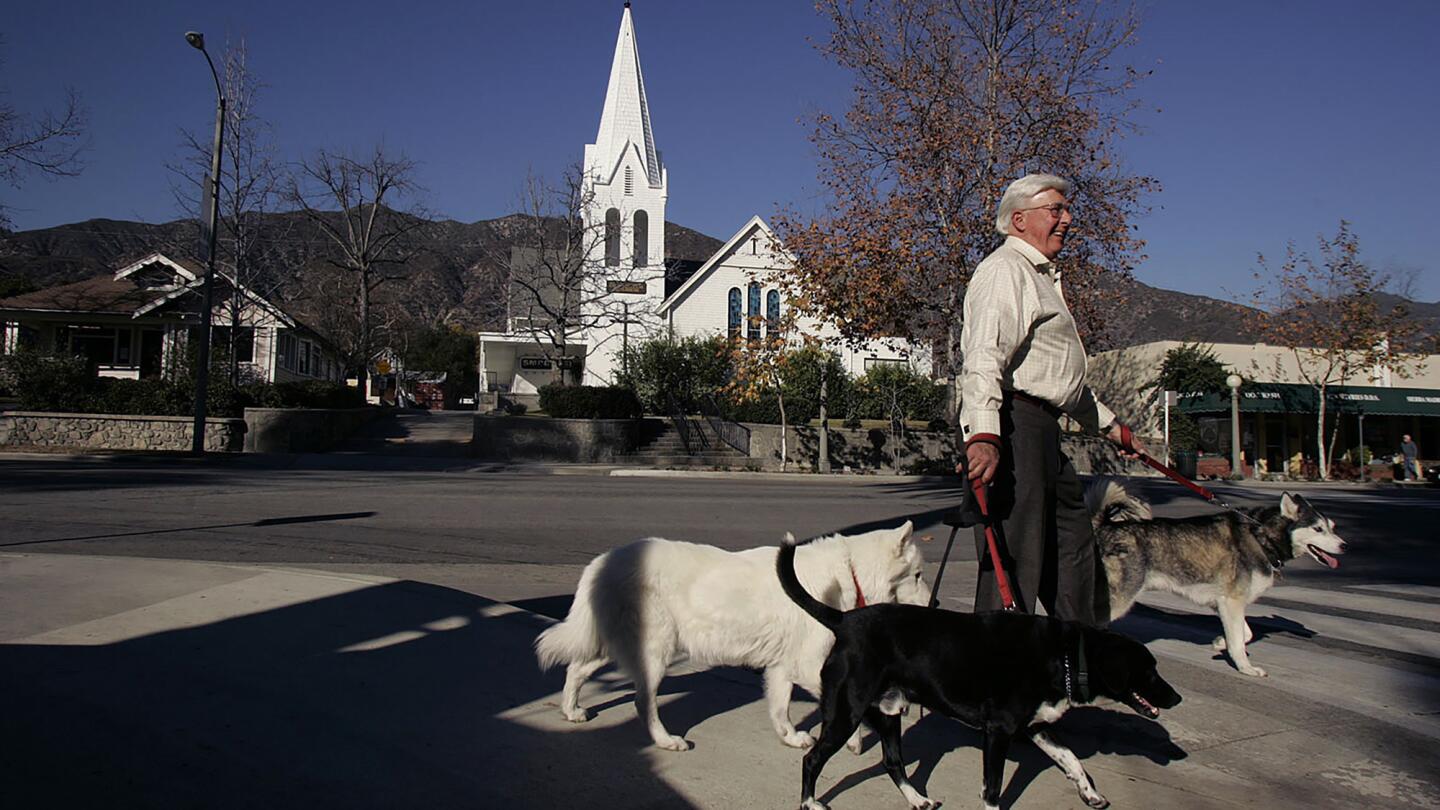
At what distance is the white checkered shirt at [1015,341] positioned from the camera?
3531mm

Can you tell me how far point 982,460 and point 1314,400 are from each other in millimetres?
38766

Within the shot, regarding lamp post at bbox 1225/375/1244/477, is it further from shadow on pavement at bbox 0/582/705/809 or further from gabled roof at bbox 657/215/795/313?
shadow on pavement at bbox 0/582/705/809

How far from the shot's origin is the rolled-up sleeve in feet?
11.5

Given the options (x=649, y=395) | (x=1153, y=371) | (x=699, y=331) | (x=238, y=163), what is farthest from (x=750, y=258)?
(x=238, y=163)

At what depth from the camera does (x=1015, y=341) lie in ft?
11.9

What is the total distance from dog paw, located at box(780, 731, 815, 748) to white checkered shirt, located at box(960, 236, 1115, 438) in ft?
4.79

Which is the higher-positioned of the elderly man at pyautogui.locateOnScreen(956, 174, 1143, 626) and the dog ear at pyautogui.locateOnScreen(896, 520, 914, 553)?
the elderly man at pyautogui.locateOnScreen(956, 174, 1143, 626)

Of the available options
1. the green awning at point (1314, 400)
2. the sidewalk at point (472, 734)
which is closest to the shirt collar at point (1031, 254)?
the sidewalk at point (472, 734)

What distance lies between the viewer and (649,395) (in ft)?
115

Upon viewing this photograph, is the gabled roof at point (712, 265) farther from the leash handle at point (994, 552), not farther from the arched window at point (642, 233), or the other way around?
the leash handle at point (994, 552)

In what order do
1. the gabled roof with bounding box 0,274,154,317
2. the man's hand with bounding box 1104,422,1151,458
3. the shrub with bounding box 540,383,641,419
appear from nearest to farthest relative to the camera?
1. the man's hand with bounding box 1104,422,1151,458
2. the shrub with bounding box 540,383,641,419
3. the gabled roof with bounding box 0,274,154,317

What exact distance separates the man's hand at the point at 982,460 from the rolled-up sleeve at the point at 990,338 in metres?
0.06

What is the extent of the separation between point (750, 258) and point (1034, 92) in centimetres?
2623

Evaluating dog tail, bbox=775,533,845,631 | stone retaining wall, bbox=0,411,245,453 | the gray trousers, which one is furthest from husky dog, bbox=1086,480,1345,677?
stone retaining wall, bbox=0,411,245,453
